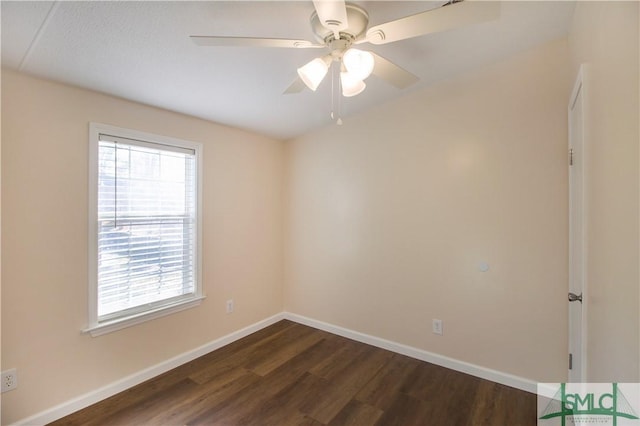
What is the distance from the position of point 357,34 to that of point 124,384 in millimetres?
2899

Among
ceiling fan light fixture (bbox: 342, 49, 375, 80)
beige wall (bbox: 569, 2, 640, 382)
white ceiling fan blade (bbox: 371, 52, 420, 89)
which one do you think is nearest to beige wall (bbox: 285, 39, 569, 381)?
beige wall (bbox: 569, 2, 640, 382)

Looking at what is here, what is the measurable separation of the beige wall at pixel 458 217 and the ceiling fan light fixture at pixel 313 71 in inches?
61.9

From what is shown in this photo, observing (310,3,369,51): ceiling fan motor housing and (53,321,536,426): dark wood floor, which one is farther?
(53,321,536,426): dark wood floor

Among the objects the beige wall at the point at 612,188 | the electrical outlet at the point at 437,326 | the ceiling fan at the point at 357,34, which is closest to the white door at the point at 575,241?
the beige wall at the point at 612,188

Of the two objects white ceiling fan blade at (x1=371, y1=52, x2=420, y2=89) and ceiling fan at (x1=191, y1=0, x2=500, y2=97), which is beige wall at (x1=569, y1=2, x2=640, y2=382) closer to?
ceiling fan at (x1=191, y1=0, x2=500, y2=97)

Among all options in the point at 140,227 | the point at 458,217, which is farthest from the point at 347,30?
the point at 140,227

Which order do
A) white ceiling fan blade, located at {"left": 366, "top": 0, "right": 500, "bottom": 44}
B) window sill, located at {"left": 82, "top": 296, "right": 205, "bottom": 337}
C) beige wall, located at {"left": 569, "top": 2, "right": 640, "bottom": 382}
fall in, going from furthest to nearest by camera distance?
window sill, located at {"left": 82, "top": 296, "right": 205, "bottom": 337}, white ceiling fan blade, located at {"left": 366, "top": 0, "right": 500, "bottom": 44}, beige wall, located at {"left": 569, "top": 2, "right": 640, "bottom": 382}

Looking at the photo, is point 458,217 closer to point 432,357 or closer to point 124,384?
point 432,357

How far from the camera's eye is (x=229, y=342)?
10.0 ft

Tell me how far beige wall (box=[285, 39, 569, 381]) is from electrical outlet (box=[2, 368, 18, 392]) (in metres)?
2.46

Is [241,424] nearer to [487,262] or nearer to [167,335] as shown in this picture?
[167,335]

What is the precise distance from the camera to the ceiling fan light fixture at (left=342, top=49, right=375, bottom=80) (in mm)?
1299

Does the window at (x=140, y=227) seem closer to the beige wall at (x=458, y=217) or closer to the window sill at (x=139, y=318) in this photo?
the window sill at (x=139, y=318)

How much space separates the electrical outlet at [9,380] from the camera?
5.68ft
